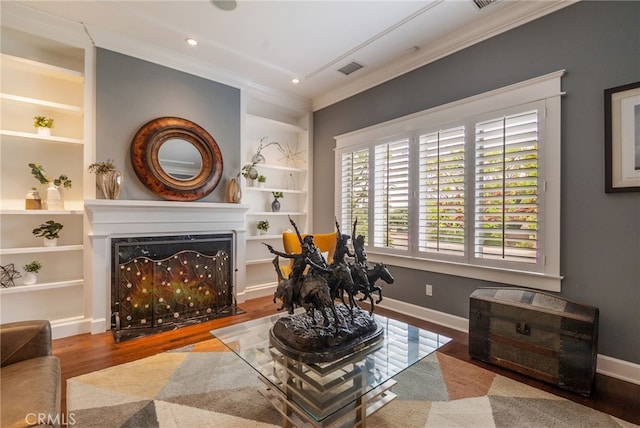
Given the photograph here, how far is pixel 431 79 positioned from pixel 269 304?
3.47m

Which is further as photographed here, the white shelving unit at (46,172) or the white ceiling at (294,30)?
the white shelving unit at (46,172)

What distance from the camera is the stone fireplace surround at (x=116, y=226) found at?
3.01 metres

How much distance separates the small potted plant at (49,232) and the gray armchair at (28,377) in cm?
172

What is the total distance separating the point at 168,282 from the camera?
339 centimetres

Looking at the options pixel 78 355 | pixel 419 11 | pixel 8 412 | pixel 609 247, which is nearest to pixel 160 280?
pixel 78 355

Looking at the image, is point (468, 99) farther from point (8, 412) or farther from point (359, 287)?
point (8, 412)

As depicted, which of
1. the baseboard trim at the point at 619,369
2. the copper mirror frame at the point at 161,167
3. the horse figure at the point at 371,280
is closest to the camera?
the horse figure at the point at 371,280

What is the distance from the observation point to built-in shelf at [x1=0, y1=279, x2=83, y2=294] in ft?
8.74

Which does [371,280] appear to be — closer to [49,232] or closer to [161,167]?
[161,167]

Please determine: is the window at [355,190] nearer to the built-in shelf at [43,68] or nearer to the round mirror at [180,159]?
the round mirror at [180,159]

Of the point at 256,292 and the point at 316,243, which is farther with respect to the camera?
the point at 256,292

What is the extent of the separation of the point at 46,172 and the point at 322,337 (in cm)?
334

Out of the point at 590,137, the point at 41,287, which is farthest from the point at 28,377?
the point at 590,137

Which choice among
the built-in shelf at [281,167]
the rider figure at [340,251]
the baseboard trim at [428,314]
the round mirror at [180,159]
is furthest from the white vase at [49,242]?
the baseboard trim at [428,314]
